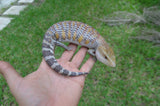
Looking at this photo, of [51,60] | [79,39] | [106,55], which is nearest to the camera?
[51,60]

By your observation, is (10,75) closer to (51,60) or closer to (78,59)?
(51,60)

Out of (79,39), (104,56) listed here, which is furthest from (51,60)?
(104,56)

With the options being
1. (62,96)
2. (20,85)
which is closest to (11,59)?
(20,85)

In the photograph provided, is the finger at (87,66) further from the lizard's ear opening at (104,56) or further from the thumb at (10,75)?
the thumb at (10,75)

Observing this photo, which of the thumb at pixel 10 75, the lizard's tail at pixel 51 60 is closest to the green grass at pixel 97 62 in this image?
the lizard's tail at pixel 51 60

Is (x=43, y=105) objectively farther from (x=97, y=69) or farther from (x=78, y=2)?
(x=78, y=2)

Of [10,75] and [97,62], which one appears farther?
[97,62]
